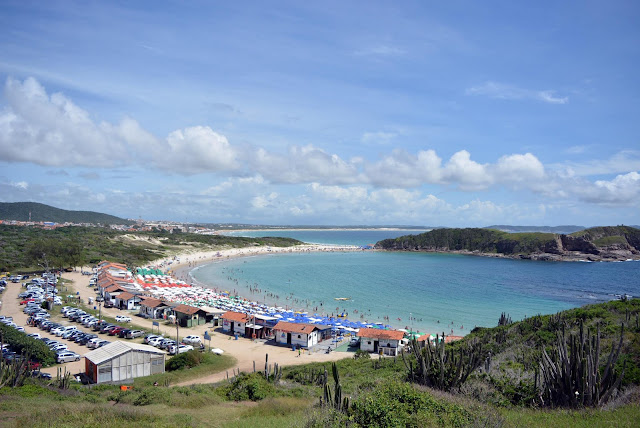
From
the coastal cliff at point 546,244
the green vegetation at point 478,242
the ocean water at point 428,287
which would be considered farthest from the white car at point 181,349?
the green vegetation at point 478,242

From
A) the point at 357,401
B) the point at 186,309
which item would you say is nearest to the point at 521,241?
the point at 186,309

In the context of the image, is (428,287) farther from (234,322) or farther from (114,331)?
(114,331)

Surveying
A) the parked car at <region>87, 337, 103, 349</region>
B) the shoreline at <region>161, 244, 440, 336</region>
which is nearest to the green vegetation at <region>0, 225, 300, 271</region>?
the shoreline at <region>161, 244, 440, 336</region>

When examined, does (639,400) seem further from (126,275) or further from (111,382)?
(126,275)

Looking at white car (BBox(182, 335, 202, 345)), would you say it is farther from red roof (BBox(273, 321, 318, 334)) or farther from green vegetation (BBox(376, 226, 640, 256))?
green vegetation (BBox(376, 226, 640, 256))

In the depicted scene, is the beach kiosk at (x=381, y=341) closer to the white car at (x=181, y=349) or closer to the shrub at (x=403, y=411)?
the white car at (x=181, y=349)

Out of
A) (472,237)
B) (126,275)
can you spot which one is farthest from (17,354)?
(472,237)
